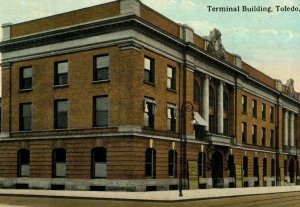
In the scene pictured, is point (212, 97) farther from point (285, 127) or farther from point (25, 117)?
point (285, 127)

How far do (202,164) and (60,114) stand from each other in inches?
509

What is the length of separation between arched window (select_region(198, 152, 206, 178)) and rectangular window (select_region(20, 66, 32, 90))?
582 inches

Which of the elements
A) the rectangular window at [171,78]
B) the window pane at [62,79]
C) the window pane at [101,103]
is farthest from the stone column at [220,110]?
the window pane at [62,79]

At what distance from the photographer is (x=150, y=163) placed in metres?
37.0

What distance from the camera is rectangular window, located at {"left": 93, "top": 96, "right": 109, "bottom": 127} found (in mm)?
36625

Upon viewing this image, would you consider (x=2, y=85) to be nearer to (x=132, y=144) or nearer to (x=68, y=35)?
(x=68, y=35)

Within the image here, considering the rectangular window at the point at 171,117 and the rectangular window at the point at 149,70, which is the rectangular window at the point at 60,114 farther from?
the rectangular window at the point at 171,117

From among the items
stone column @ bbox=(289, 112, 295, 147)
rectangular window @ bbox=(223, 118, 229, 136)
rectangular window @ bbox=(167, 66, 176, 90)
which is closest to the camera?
rectangular window @ bbox=(167, 66, 176, 90)

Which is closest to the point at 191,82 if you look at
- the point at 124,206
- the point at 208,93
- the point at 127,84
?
the point at 208,93

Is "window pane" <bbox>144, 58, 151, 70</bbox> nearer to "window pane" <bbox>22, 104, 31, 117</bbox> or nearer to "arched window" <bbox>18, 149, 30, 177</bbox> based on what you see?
"window pane" <bbox>22, 104, 31, 117</bbox>

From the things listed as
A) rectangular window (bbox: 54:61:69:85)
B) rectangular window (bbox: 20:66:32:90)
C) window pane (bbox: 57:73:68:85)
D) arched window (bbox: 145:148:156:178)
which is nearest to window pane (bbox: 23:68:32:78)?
rectangular window (bbox: 20:66:32:90)

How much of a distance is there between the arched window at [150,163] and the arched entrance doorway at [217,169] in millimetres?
12502

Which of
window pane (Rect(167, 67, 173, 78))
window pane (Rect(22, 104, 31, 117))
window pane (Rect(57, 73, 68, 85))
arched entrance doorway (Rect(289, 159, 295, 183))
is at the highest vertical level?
window pane (Rect(167, 67, 173, 78))

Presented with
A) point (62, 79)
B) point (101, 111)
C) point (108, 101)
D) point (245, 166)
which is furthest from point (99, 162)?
point (245, 166)
